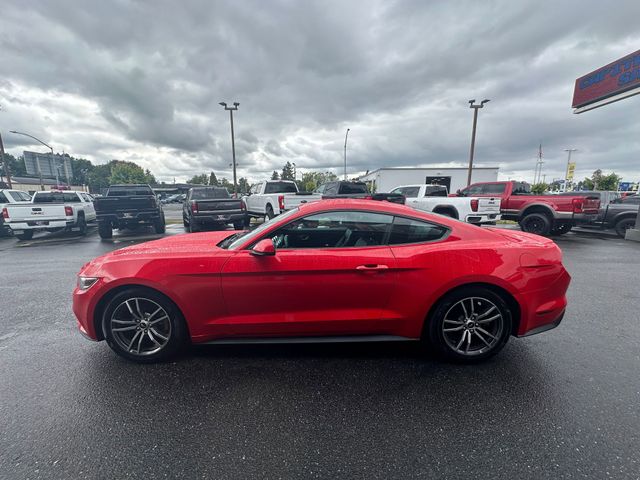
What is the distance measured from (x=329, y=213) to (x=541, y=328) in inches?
86.6

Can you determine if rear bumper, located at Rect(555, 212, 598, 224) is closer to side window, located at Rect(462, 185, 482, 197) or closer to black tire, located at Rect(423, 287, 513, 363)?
side window, located at Rect(462, 185, 482, 197)

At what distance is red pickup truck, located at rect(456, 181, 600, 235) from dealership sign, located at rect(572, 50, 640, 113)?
19.8ft

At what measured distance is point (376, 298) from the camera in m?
2.52

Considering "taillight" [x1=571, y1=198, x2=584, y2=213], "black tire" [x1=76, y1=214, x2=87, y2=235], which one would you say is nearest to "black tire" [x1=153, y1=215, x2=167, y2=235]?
"black tire" [x1=76, y1=214, x2=87, y2=235]

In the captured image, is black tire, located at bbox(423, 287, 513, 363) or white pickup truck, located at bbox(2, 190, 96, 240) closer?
black tire, located at bbox(423, 287, 513, 363)

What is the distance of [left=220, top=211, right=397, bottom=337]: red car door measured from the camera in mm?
2482

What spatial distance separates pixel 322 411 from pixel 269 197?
33.8 ft

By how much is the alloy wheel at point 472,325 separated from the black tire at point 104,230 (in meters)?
11.3

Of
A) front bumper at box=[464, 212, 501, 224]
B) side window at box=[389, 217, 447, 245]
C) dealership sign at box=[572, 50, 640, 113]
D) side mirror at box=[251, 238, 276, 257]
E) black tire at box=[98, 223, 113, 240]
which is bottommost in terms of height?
black tire at box=[98, 223, 113, 240]

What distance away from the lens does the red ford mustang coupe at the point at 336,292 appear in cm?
249

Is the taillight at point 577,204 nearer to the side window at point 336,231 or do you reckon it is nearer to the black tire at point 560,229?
the black tire at point 560,229

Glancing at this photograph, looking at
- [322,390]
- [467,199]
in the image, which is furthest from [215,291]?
[467,199]

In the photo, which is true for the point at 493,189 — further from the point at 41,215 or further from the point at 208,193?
the point at 41,215

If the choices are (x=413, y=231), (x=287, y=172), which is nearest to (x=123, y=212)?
(x=413, y=231)
